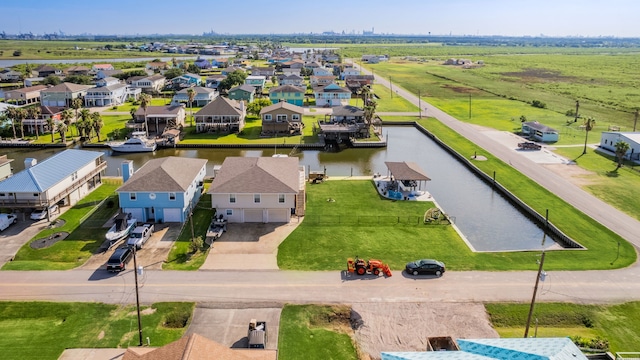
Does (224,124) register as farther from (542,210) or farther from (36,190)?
(542,210)

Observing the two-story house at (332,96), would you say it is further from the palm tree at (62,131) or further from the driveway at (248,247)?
the driveway at (248,247)

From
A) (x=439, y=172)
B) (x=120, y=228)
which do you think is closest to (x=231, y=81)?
(x=439, y=172)

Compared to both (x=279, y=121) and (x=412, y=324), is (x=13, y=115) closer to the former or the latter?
(x=279, y=121)

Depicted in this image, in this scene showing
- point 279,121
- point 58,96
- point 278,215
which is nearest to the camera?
point 278,215

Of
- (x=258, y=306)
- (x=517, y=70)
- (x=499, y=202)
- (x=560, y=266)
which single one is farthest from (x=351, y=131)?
(x=517, y=70)

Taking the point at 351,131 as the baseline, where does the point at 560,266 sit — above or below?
below

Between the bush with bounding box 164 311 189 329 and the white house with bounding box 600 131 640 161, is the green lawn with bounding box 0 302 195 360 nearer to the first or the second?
the bush with bounding box 164 311 189 329
